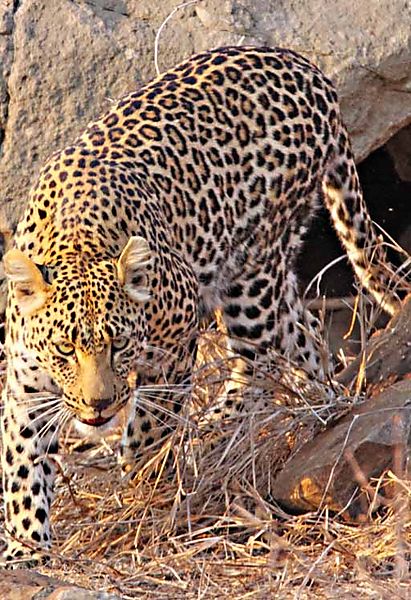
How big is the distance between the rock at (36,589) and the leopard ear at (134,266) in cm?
166

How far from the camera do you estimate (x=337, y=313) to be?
1141 cm

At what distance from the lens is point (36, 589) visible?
5645 mm

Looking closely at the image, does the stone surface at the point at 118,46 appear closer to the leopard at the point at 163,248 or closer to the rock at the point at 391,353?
the leopard at the point at 163,248

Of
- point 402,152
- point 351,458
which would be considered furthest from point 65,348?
point 402,152

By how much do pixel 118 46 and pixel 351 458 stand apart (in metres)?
3.48

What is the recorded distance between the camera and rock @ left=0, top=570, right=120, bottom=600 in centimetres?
549

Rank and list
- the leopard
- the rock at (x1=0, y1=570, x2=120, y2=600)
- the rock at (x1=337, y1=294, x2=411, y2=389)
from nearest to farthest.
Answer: the rock at (x1=0, y1=570, x2=120, y2=600) → the leopard → the rock at (x1=337, y1=294, x2=411, y2=389)

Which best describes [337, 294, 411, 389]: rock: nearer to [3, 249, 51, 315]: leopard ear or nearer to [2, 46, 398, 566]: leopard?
[2, 46, 398, 566]: leopard

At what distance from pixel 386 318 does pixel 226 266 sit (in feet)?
9.56

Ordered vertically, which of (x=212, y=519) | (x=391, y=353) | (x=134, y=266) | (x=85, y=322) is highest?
(x=134, y=266)

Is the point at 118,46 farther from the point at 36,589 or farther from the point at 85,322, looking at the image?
the point at 36,589

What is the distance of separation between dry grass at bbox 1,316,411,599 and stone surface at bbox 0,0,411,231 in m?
1.76

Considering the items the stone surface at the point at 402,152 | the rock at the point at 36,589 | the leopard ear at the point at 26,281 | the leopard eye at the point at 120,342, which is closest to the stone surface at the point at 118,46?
the stone surface at the point at 402,152

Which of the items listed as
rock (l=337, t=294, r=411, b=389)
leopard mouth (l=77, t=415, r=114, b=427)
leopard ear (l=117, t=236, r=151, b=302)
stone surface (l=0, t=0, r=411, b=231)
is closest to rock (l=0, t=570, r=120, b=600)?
leopard mouth (l=77, t=415, r=114, b=427)
